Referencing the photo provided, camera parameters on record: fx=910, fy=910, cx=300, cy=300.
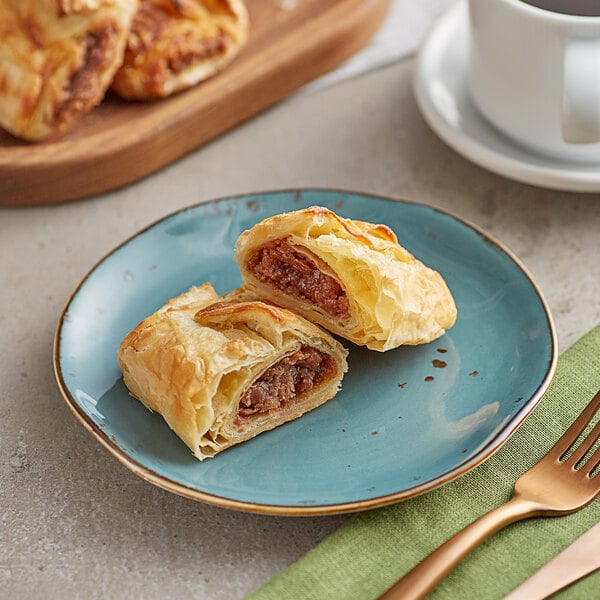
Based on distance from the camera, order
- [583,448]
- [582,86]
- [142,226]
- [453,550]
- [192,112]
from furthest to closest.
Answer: [192,112]
[142,226]
[582,86]
[583,448]
[453,550]

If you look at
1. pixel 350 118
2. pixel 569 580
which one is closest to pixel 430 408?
pixel 569 580

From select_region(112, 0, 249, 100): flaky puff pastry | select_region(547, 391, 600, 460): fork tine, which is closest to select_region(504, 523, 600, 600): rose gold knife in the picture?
select_region(547, 391, 600, 460): fork tine

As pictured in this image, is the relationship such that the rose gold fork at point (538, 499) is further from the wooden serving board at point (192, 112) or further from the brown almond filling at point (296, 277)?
the wooden serving board at point (192, 112)

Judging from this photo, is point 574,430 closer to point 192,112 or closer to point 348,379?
point 348,379

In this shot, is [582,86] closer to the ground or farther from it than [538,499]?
farther from it

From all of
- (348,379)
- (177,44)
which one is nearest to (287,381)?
(348,379)

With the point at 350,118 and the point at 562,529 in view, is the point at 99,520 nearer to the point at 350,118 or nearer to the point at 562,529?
the point at 562,529
